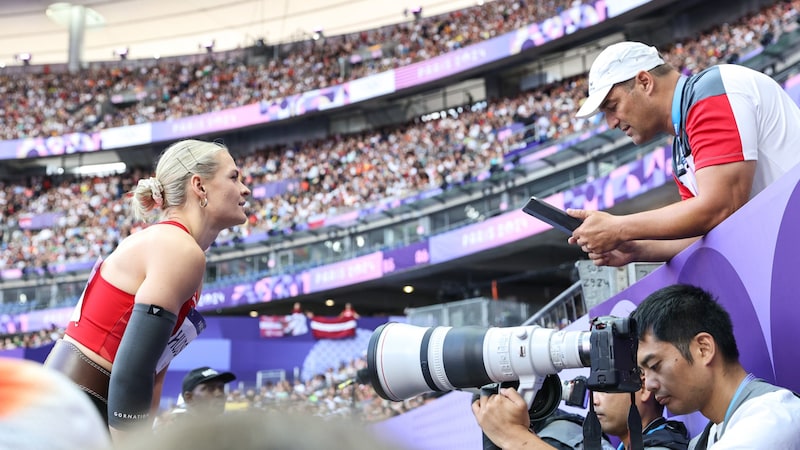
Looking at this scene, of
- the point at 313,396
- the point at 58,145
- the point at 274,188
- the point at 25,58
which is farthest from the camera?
the point at 25,58

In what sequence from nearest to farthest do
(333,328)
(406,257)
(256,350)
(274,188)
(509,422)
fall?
1. (509,422)
2. (406,257)
3. (333,328)
4. (256,350)
5. (274,188)

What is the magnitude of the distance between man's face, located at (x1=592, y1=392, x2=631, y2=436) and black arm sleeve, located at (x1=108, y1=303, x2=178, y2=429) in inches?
60.7

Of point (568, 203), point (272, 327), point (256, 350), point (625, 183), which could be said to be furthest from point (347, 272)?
point (625, 183)

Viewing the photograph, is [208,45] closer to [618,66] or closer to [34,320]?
[34,320]

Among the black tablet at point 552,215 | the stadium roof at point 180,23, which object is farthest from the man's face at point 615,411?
the stadium roof at point 180,23

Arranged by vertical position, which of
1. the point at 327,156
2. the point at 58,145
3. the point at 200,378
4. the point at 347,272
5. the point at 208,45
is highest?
the point at 208,45

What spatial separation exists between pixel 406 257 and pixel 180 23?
18.2m

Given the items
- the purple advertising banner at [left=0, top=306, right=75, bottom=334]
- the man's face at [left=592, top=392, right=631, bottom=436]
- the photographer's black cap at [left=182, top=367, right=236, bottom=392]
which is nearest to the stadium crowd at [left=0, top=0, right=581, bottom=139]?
the purple advertising banner at [left=0, top=306, right=75, bottom=334]

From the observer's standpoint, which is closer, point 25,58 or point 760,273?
point 760,273

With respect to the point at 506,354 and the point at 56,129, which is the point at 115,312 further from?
the point at 56,129

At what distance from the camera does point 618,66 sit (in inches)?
96.8

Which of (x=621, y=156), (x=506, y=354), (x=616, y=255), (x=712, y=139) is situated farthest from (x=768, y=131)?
(x=621, y=156)

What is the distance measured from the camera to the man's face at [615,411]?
2.77 meters

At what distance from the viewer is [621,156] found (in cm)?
1631
